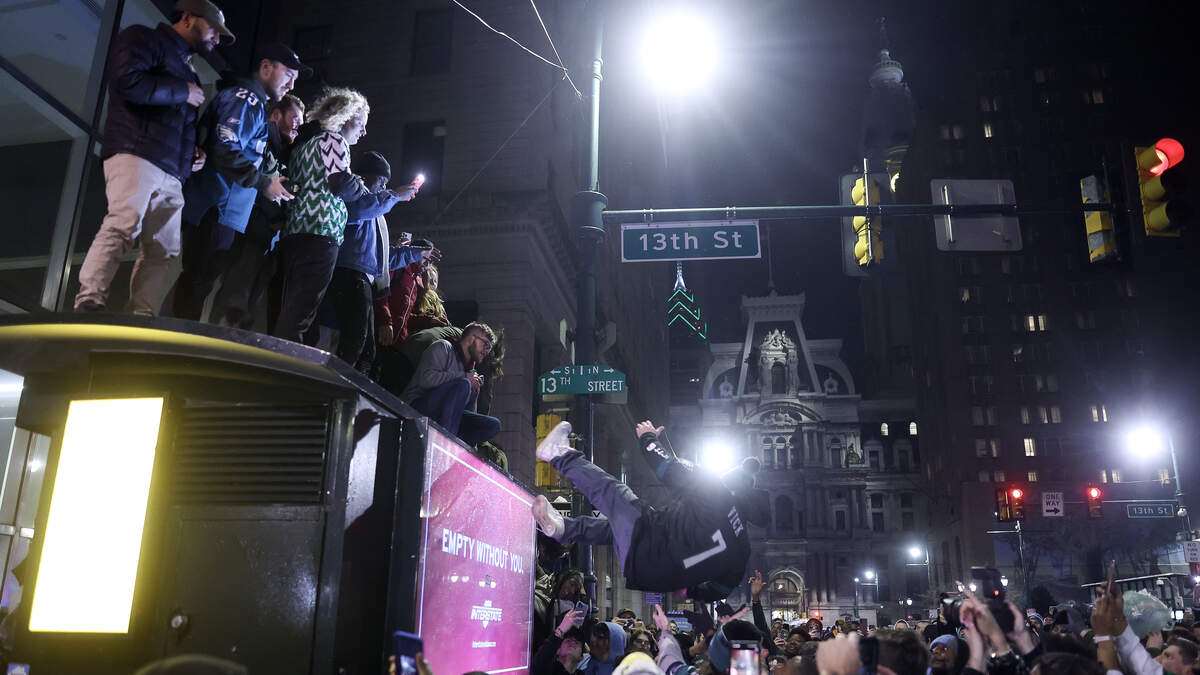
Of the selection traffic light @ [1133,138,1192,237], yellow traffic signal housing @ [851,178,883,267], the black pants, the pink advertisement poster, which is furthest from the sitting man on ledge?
traffic light @ [1133,138,1192,237]

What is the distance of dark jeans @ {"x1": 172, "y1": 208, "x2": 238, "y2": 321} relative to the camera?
632 centimetres

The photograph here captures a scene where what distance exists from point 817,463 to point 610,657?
88.2 meters

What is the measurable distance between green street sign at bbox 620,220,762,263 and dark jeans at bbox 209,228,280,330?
6308mm

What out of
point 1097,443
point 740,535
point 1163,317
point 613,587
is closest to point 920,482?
point 1097,443

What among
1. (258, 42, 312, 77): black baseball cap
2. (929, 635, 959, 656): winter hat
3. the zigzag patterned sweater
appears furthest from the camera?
(929, 635, 959, 656): winter hat

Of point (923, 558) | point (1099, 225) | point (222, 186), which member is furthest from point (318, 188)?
point (923, 558)

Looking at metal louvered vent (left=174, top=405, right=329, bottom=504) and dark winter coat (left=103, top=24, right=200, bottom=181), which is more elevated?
dark winter coat (left=103, top=24, right=200, bottom=181)

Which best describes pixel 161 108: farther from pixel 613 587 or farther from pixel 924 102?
pixel 924 102

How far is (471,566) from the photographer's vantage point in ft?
19.0

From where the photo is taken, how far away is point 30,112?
10453mm

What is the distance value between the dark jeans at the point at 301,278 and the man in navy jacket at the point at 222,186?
385 millimetres

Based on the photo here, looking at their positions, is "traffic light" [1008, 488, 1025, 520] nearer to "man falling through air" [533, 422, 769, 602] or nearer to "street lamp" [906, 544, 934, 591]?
"man falling through air" [533, 422, 769, 602]

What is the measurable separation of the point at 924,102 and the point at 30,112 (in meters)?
95.0

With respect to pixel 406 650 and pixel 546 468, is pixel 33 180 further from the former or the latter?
pixel 546 468
